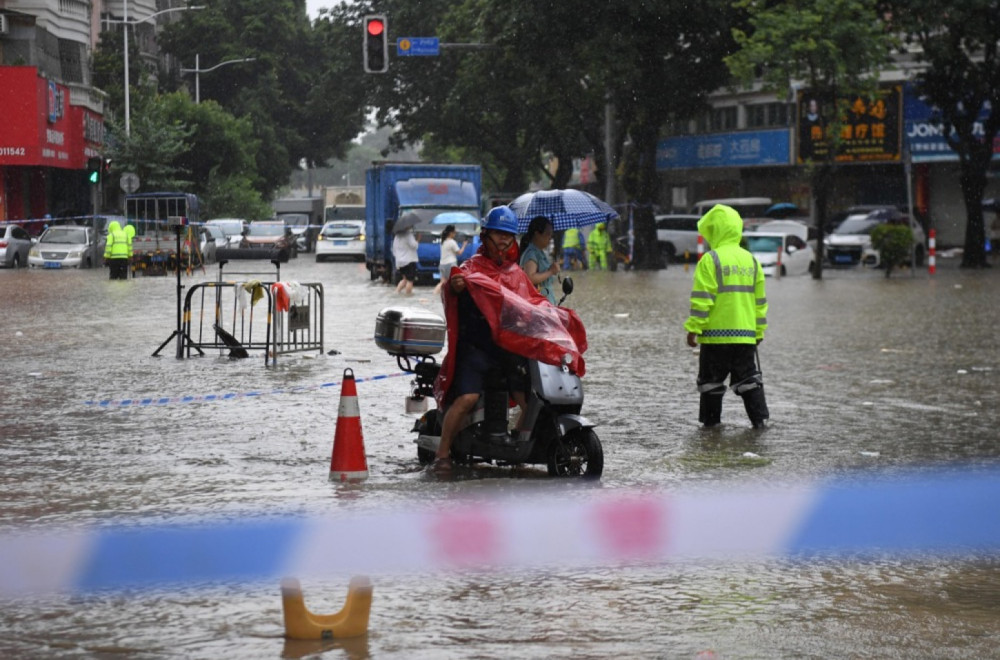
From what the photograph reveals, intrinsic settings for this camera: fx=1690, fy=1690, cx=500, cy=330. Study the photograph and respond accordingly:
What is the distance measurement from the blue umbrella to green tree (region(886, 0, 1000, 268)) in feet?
95.5

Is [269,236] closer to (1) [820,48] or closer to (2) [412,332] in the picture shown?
(1) [820,48]

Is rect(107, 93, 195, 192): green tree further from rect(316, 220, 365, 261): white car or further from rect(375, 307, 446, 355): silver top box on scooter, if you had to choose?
rect(375, 307, 446, 355): silver top box on scooter

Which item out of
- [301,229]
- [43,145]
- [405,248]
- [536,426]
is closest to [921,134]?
[301,229]

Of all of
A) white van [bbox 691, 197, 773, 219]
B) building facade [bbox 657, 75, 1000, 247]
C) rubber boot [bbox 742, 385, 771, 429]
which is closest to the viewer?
rubber boot [bbox 742, 385, 771, 429]

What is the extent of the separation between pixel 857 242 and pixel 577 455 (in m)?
38.9

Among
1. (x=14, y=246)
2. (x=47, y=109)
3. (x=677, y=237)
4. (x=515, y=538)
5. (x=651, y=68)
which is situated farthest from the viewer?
(x=677, y=237)

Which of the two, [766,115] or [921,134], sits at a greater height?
[766,115]

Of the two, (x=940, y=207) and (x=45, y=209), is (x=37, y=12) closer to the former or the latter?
(x=45, y=209)

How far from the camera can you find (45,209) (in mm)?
57156

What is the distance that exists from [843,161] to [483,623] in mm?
49943

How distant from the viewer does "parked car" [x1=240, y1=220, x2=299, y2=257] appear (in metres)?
54.1

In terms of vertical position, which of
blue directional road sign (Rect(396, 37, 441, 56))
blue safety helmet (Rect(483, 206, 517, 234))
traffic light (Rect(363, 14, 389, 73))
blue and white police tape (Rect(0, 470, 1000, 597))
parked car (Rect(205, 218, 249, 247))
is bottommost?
blue and white police tape (Rect(0, 470, 1000, 597))

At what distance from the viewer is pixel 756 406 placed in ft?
A: 37.8

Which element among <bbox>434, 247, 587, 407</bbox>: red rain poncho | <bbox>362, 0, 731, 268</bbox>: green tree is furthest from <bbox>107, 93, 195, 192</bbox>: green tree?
<bbox>434, 247, 587, 407</bbox>: red rain poncho
